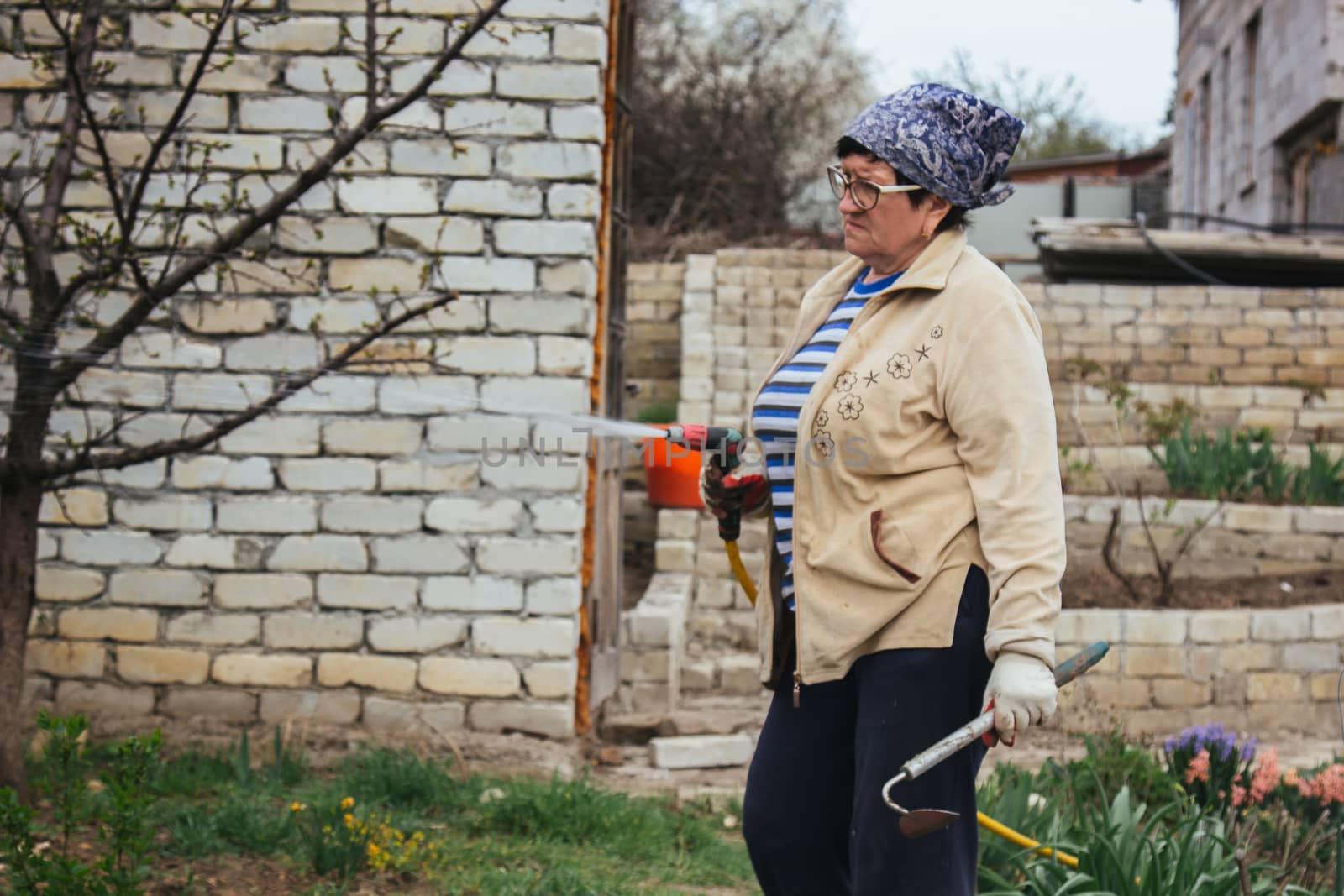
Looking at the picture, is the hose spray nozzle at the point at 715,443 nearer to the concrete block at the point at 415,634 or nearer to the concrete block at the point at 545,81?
the concrete block at the point at 415,634

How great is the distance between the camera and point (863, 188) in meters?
2.65

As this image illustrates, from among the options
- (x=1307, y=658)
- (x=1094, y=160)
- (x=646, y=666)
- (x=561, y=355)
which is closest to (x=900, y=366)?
(x=561, y=355)

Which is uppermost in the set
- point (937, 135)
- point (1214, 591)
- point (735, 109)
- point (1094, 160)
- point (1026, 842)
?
point (1094, 160)

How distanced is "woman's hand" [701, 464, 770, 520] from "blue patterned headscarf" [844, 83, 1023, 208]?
2.56 ft

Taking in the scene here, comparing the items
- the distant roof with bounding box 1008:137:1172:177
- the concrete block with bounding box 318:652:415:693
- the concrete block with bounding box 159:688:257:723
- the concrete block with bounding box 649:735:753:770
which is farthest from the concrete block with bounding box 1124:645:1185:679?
the distant roof with bounding box 1008:137:1172:177

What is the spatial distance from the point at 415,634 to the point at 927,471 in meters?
3.59

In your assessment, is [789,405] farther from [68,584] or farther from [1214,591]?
[1214,591]

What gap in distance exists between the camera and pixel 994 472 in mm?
2459

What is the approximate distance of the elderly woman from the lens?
242 cm

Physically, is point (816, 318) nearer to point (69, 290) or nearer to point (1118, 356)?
point (69, 290)

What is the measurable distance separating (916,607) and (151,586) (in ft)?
13.7

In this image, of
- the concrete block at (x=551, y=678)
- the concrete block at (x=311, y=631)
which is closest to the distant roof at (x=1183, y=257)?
the concrete block at (x=551, y=678)

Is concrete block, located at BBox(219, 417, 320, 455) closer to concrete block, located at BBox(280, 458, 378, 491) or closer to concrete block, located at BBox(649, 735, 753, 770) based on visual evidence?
concrete block, located at BBox(280, 458, 378, 491)

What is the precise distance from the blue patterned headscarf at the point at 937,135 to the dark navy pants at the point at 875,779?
31.2 inches
